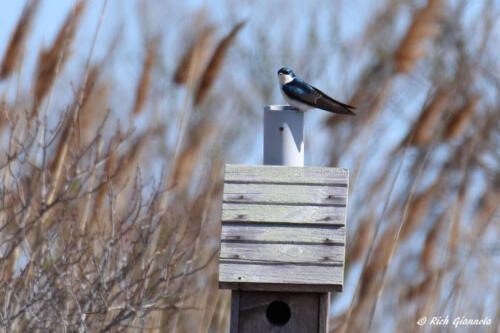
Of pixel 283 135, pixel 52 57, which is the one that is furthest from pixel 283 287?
pixel 52 57

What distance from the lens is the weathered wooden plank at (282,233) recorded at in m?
3.76

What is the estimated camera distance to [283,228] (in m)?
3.78

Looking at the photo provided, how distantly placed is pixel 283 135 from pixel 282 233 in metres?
0.41

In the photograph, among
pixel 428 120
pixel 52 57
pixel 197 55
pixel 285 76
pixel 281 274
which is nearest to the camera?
pixel 281 274

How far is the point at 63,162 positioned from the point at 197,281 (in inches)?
50.2

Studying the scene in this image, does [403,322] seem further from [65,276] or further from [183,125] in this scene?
[65,276]

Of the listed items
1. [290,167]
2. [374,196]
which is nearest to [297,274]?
[290,167]

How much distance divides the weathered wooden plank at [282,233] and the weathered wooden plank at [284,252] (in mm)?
21

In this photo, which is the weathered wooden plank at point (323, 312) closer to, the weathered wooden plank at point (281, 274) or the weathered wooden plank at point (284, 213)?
the weathered wooden plank at point (281, 274)

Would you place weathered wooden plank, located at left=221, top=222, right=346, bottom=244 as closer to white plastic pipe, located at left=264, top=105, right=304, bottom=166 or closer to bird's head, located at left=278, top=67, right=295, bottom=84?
white plastic pipe, located at left=264, top=105, right=304, bottom=166

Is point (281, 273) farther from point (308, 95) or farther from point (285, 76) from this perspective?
point (285, 76)

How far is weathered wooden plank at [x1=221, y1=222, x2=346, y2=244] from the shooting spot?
12.3 ft

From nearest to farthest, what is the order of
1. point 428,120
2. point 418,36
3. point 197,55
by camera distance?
point 428,120, point 418,36, point 197,55

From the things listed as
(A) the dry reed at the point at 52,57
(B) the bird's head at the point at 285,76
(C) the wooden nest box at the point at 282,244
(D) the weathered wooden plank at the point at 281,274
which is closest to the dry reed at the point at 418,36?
(A) the dry reed at the point at 52,57
